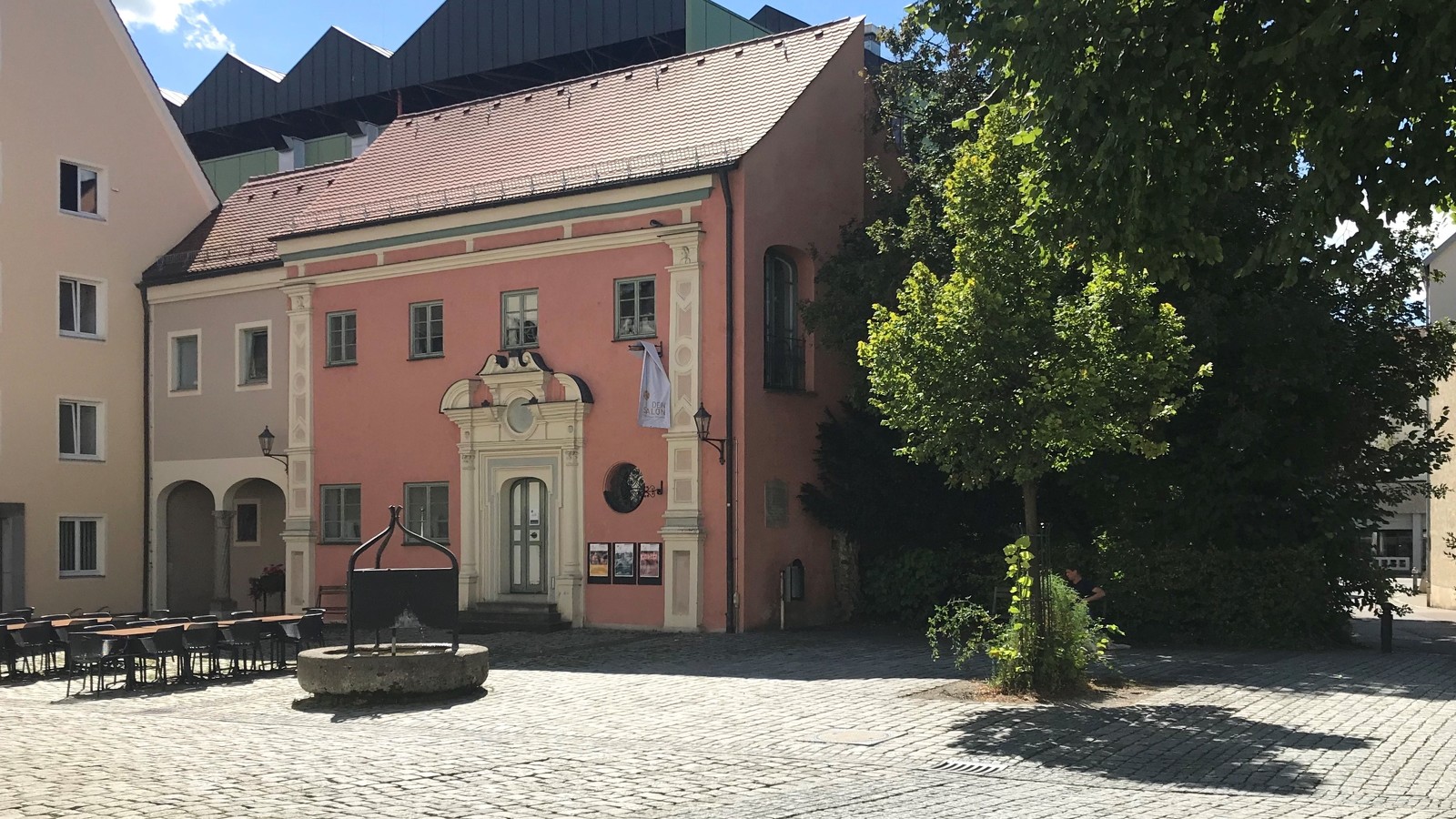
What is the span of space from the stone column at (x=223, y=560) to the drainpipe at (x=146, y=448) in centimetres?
133

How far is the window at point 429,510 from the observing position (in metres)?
26.1


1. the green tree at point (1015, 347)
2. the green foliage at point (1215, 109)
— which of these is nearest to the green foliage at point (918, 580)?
the green tree at point (1015, 347)

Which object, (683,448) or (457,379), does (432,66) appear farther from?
(683,448)

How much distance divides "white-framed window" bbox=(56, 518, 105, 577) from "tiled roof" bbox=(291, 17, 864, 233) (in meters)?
7.41

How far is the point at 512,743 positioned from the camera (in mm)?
11922

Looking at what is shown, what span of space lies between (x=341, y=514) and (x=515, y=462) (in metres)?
4.35

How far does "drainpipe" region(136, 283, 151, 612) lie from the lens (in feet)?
101

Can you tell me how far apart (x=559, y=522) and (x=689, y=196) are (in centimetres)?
561

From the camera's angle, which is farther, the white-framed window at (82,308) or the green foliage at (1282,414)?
the white-framed window at (82,308)

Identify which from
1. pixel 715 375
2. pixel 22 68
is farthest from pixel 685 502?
pixel 22 68

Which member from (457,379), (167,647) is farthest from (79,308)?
(167,647)

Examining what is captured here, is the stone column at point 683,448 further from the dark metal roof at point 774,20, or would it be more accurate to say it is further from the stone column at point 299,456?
the dark metal roof at point 774,20

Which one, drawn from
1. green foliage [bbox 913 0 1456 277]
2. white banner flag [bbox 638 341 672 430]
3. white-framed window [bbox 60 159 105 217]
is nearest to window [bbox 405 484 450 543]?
white banner flag [bbox 638 341 672 430]

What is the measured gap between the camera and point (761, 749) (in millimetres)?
11477
